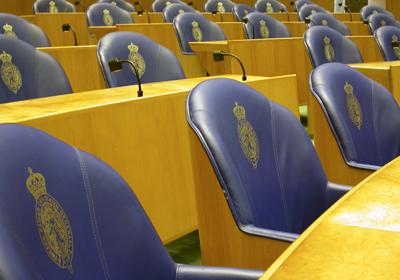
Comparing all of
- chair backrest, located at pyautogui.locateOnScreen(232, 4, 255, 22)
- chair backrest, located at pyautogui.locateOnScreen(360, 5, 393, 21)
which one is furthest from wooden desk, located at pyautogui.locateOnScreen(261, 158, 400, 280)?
chair backrest, located at pyautogui.locateOnScreen(360, 5, 393, 21)

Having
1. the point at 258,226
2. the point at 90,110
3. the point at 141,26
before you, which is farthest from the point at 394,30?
the point at 258,226

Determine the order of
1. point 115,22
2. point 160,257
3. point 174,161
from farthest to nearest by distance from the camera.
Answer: point 115,22
point 174,161
point 160,257

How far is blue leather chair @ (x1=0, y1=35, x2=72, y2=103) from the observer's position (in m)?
2.27

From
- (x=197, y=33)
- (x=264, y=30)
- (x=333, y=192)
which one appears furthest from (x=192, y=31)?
(x=333, y=192)

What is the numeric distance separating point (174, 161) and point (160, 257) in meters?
1.07

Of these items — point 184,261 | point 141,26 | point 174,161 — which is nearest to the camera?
point 174,161

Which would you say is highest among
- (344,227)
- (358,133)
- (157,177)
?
(344,227)

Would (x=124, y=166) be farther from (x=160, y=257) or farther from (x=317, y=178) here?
(x=160, y=257)

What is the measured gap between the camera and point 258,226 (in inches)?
48.8

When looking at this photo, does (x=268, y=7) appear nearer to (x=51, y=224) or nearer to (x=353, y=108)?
(x=353, y=108)

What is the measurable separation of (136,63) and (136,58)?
23 millimetres

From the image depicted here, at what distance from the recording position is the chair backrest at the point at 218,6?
6.66 meters

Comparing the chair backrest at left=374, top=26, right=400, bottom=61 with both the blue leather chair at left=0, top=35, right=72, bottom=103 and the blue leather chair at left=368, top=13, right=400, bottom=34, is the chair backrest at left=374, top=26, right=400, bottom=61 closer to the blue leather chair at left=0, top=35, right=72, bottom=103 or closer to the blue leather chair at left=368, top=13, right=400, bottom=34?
the blue leather chair at left=368, top=13, right=400, bottom=34

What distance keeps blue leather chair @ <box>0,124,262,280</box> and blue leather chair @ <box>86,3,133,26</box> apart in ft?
13.8
